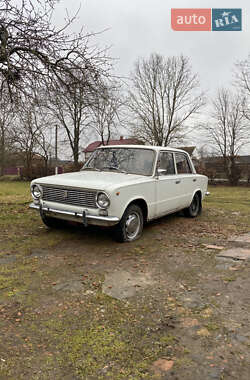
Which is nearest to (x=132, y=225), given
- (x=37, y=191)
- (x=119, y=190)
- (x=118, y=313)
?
(x=119, y=190)

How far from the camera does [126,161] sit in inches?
215

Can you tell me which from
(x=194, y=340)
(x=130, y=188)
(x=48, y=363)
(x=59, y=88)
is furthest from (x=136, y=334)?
(x=59, y=88)

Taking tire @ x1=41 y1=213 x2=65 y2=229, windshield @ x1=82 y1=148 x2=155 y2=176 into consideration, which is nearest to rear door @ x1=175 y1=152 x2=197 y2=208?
windshield @ x1=82 y1=148 x2=155 y2=176

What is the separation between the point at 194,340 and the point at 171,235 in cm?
341

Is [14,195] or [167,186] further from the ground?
→ [167,186]

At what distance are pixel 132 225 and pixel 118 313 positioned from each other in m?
2.29

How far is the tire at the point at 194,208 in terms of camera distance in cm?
732

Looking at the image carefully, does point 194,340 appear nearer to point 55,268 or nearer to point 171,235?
point 55,268

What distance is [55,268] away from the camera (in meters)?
3.72

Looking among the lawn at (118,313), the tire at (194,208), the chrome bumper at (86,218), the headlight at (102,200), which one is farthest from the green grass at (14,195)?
the headlight at (102,200)

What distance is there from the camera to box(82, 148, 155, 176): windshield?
5338 mm

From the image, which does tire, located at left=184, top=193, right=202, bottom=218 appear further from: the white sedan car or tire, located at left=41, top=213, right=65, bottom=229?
tire, located at left=41, top=213, right=65, bottom=229

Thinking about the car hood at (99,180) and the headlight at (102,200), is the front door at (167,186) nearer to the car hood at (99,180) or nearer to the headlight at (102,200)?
the car hood at (99,180)

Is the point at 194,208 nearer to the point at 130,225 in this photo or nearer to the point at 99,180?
the point at 130,225
